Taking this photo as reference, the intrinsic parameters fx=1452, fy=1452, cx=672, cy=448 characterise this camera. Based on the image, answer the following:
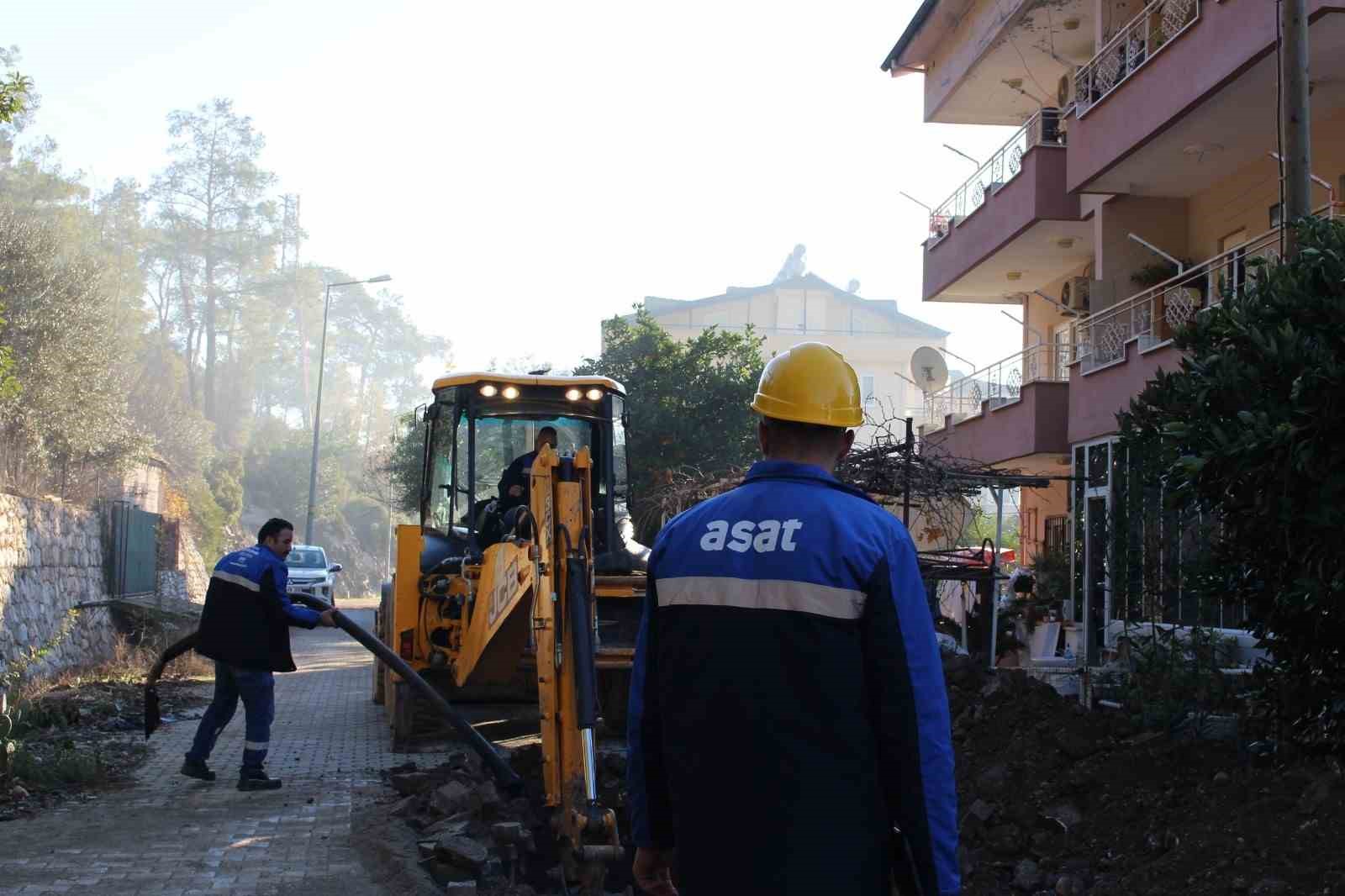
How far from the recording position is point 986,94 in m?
24.3

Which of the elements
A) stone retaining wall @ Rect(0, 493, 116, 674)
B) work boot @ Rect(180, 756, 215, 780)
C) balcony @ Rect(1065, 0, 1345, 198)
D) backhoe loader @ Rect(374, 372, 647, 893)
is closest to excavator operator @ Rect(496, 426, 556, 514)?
backhoe loader @ Rect(374, 372, 647, 893)

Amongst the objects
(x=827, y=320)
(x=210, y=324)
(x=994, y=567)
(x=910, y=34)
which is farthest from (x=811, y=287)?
(x=994, y=567)

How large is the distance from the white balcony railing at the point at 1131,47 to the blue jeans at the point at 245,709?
35.8ft

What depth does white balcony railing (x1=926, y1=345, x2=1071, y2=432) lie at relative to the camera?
2112cm

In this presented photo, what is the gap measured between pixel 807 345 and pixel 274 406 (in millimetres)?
108841

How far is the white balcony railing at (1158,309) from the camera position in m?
15.6

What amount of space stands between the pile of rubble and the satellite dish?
521 inches

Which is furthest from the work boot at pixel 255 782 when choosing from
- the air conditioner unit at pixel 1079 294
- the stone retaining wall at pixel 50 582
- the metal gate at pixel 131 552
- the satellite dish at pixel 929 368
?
the metal gate at pixel 131 552

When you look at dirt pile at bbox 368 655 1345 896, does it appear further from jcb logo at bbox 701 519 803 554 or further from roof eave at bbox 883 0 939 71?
roof eave at bbox 883 0 939 71

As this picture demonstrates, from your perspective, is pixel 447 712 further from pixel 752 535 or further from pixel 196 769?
pixel 752 535

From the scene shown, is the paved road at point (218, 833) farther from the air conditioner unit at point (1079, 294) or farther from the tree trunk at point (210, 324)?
the tree trunk at point (210, 324)

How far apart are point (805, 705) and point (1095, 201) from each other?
17134mm

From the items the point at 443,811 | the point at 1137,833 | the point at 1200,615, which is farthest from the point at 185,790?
the point at 1200,615

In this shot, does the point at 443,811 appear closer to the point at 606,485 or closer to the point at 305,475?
the point at 606,485
